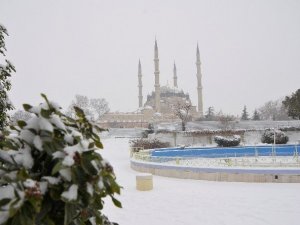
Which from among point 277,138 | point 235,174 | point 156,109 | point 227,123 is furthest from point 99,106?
point 235,174

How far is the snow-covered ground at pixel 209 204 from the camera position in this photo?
23.8 feet

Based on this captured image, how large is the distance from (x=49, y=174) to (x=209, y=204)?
7507 millimetres

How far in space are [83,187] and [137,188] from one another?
9.60 metres

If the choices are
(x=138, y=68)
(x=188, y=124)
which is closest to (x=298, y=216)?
(x=188, y=124)

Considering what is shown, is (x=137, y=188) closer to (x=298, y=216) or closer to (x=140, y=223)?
(x=140, y=223)

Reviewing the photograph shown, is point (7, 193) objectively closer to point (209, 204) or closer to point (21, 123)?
point (21, 123)

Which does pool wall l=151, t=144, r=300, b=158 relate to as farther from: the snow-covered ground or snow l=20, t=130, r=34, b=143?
snow l=20, t=130, r=34, b=143

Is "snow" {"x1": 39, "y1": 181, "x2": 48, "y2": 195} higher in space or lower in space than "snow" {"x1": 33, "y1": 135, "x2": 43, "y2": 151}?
lower

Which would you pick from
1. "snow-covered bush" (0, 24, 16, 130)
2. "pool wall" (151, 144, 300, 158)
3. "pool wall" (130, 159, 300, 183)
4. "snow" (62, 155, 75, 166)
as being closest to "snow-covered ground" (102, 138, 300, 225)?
"pool wall" (130, 159, 300, 183)

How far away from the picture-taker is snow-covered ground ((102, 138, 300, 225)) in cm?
724

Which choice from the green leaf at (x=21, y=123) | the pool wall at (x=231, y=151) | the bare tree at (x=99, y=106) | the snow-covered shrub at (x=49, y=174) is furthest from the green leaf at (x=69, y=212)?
the bare tree at (x=99, y=106)

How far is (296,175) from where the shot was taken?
11.8 m

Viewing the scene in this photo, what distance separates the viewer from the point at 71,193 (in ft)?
5.30

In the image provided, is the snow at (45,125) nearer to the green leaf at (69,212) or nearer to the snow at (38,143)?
the snow at (38,143)
